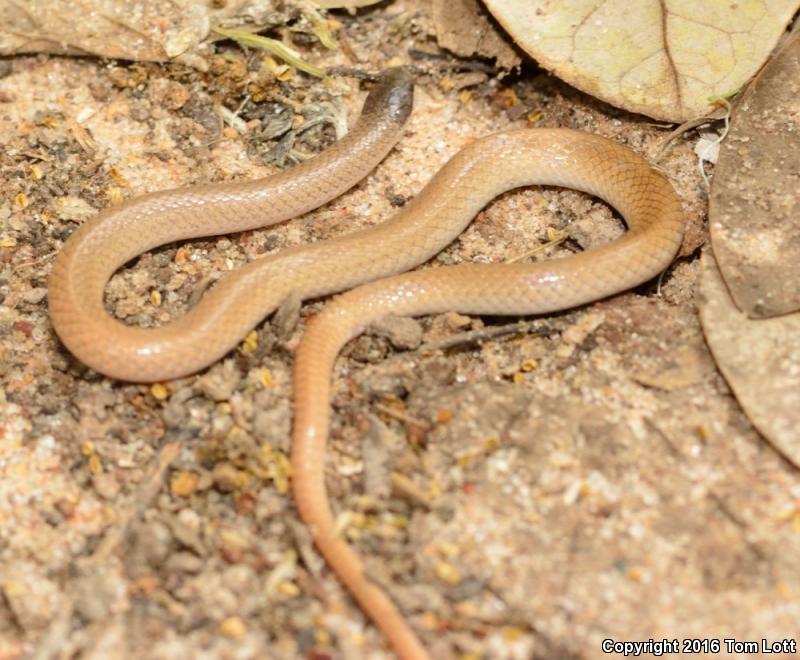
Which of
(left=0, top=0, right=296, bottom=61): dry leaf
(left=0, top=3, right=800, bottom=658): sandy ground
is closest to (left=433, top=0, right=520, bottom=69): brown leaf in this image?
(left=0, top=3, right=800, bottom=658): sandy ground

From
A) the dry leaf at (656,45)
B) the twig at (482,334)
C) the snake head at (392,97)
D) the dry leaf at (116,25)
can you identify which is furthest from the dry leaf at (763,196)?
the dry leaf at (116,25)

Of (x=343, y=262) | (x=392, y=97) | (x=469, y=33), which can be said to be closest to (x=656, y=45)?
(x=469, y=33)

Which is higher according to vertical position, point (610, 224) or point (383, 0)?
point (383, 0)

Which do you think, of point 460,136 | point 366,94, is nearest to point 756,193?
point 460,136

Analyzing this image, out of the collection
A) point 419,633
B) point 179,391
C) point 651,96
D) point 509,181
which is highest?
point 651,96

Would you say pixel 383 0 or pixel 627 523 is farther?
pixel 383 0

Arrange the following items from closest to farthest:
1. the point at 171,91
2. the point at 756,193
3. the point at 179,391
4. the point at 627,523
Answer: the point at 627,523 < the point at 179,391 < the point at 756,193 < the point at 171,91

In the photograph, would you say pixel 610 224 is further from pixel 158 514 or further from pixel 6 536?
pixel 6 536

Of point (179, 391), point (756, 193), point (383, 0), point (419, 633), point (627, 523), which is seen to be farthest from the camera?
point (383, 0)
